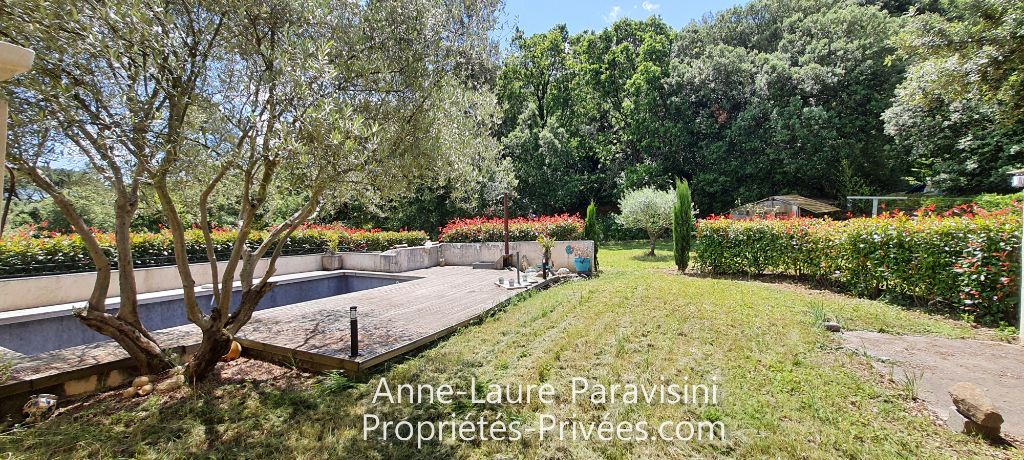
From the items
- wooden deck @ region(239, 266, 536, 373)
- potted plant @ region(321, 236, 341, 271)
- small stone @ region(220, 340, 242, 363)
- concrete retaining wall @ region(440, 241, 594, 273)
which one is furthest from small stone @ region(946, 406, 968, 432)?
potted plant @ region(321, 236, 341, 271)

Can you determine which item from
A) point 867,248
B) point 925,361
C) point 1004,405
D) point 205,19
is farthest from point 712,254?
point 205,19

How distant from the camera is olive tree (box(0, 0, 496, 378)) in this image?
3414mm

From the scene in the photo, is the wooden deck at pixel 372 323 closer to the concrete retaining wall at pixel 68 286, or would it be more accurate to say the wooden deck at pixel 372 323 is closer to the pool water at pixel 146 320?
the pool water at pixel 146 320

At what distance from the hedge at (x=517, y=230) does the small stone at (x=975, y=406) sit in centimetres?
931

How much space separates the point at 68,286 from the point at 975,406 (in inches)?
491

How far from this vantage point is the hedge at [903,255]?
553 cm

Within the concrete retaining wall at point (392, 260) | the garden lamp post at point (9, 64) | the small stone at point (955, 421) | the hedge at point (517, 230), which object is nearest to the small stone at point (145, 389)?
the garden lamp post at point (9, 64)

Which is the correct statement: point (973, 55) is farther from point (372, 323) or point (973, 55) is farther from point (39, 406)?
point (39, 406)

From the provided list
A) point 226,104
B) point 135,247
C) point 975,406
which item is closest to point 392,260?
point 135,247

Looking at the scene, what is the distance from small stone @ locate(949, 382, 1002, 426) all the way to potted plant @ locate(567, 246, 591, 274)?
774 cm

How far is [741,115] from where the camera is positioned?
869 inches

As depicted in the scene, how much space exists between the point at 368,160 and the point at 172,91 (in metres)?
1.69

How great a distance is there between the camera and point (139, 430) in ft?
11.2

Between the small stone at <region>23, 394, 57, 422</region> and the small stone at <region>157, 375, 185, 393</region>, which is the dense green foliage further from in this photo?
the small stone at <region>23, 394, 57, 422</region>
